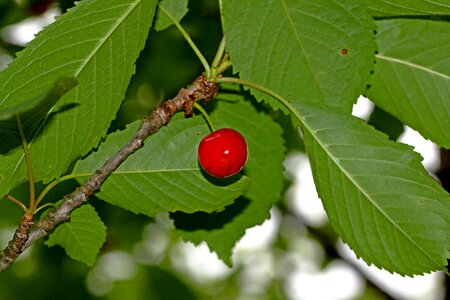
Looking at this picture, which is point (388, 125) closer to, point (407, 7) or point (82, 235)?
point (407, 7)

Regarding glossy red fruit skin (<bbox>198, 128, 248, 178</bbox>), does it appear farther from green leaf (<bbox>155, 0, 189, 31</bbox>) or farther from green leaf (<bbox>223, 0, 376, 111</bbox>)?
green leaf (<bbox>155, 0, 189, 31</bbox>)

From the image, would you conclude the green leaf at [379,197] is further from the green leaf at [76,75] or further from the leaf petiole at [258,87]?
the green leaf at [76,75]

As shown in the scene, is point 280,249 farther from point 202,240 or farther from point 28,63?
point 28,63

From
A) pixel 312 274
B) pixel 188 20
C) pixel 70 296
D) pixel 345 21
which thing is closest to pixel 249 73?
pixel 345 21

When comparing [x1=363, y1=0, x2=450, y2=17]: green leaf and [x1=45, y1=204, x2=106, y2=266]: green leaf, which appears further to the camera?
[x1=45, y1=204, x2=106, y2=266]: green leaf

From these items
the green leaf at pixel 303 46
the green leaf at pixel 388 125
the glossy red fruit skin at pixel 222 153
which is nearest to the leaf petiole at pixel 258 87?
the green leaf at pixel 303 46

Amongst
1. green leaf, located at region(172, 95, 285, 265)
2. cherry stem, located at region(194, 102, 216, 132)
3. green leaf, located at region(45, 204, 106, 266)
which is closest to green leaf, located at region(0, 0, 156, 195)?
cherry stem, located at region(194, 102, 216, 132)
